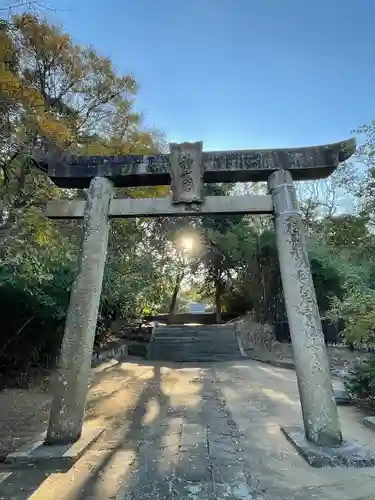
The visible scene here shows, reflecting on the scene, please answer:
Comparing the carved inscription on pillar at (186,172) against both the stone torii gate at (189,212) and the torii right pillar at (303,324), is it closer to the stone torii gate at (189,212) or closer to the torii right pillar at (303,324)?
the stone torii gate at (189,212)

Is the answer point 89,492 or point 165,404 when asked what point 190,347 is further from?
point 89,492

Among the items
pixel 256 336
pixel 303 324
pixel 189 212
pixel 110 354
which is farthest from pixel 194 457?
pixel 256 336

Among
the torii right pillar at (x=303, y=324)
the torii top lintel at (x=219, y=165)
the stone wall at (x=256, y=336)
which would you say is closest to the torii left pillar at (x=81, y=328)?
the torii top lintel at (x=219, y=165)

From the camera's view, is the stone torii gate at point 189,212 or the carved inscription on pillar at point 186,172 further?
the carved inscription on pillar at point 186,172

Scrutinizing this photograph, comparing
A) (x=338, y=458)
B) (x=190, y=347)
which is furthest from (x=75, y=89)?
(x=190, y=347)

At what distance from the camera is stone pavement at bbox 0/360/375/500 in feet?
10.9

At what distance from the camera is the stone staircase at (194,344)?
635 inches

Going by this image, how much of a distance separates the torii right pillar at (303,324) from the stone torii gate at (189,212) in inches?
0.5

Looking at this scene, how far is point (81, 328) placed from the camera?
4773 mm

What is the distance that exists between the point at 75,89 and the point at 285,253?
714 cm

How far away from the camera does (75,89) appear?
30.8ft

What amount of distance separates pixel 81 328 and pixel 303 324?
2726mm

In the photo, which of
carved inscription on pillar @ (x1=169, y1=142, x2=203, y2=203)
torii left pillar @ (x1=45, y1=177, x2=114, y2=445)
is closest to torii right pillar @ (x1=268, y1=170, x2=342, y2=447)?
carved inscription on pillar @ (x1=169, y1=142, x2=203, y2=203)

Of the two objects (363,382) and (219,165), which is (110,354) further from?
(219,165)
